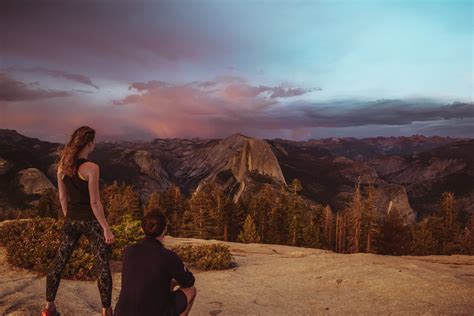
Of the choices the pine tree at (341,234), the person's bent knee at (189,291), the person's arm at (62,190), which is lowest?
the pine tree at (341,234)

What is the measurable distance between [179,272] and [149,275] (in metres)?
0.38

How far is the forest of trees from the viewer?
5550cm

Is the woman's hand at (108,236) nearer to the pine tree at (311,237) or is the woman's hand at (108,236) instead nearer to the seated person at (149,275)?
the seated person at (149,275)

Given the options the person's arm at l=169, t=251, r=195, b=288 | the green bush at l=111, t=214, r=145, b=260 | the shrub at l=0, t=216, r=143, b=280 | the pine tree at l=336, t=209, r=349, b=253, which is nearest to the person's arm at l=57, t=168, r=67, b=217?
the person's arm at l=169, t=251, r=195, b=288

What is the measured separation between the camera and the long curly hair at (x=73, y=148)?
19.3ft

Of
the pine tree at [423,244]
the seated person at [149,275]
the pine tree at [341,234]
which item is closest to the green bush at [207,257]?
the seated person at [149,275]

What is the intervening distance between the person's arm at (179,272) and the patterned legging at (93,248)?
199 centimetres

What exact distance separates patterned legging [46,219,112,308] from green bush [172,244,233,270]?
694 cm

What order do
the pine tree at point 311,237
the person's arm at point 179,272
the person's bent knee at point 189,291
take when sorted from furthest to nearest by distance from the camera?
the pine tree at point 311,237
the person's bent knee at point 189,291
the person's arm at point 179,272

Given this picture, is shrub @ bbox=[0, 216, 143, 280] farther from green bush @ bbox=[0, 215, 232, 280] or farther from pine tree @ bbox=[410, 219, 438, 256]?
pine tree @ bbox=[410, 219, 438, 256]

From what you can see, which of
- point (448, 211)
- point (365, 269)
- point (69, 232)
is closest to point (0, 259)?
point (69, 232)

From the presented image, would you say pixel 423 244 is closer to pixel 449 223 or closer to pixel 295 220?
pixel 449 223

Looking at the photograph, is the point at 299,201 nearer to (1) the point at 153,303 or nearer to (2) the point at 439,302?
(2) the point at 439,302

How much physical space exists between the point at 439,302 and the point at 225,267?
679cm
